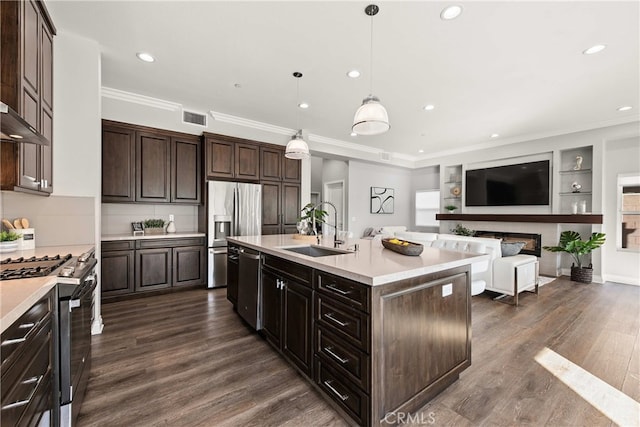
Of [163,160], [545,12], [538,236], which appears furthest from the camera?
[538,236]

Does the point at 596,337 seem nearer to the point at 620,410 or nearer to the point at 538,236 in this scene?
the point at 620,410

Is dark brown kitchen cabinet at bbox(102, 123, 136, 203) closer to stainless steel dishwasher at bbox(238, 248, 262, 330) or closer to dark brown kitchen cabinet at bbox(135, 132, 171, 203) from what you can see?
dark brown kitchen cabinet at bbox(135, 132, 171, 203)

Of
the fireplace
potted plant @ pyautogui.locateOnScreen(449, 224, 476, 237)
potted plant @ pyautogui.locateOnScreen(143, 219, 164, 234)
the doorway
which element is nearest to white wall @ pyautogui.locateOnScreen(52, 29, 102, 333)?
potted plant @ pyautogui.locateOnScreen(143, 219, 164, 234)

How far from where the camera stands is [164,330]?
288 centimetres

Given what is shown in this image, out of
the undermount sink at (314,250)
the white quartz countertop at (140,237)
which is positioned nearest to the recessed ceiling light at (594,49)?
the undermount sink at (314,250)

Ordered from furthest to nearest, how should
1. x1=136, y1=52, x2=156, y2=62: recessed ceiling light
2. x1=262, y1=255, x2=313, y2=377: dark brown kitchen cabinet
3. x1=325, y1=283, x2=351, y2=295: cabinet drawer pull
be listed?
x1=136, y1=52, x2=156, y2=62: recessed ceiling light
x1=262, y1=255, x2=313, y2=377: dark brown kitchen cabinet
x1=325, y1=283, x2=351, y2=295: cabinet drawer pull

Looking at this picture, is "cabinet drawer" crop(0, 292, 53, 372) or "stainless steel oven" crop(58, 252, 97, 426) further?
"stainless steel oven" crop(58, 252, 97, 426)

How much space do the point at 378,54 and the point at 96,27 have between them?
274 cm

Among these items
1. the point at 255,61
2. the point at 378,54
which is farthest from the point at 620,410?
the point at 255,61

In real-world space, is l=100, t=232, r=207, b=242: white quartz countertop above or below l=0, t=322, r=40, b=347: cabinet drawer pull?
above

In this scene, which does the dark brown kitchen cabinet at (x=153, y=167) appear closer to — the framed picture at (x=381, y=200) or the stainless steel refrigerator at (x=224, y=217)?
the stainless steel refrigerator at (x=224, y=217)

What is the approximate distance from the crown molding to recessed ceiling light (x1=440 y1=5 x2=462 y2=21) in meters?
3.86

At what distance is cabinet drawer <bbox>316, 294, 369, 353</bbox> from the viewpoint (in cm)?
150

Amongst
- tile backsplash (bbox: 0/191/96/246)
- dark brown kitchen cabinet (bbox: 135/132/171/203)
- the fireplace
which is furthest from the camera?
the fireplace
